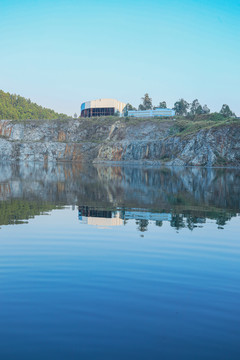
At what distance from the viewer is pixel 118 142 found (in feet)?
532

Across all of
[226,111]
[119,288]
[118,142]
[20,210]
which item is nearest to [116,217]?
[20,210]

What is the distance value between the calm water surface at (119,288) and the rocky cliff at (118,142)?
106 metres

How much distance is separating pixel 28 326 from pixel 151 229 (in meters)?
10.8

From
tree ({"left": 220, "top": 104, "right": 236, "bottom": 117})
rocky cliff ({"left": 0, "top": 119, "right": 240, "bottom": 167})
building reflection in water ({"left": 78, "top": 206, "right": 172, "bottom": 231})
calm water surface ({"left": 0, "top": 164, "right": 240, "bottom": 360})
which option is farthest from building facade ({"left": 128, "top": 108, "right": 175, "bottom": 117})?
calm water surface ({"left": 0, "top": 164, "right": 240, "bottom": 360})

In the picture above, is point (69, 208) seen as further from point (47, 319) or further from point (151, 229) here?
point (47, 319)

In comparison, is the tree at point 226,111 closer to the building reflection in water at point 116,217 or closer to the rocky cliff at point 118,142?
the rocky cliff at point 118,142

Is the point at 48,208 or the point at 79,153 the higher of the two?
the point at 79,153

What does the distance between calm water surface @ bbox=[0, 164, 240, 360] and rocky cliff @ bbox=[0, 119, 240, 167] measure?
106 m

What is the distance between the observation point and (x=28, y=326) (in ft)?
22.2

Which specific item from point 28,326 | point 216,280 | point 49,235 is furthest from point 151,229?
point 28,326

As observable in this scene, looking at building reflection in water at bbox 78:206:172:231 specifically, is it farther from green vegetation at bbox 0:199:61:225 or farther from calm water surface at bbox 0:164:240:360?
green vegetation at bbox 0:199:61:225

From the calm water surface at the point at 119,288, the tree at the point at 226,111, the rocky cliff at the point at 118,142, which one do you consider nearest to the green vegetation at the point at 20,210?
the calm water surface at the point at 119,288

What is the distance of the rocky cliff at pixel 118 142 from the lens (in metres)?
121

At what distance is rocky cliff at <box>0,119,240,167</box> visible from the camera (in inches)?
4747
